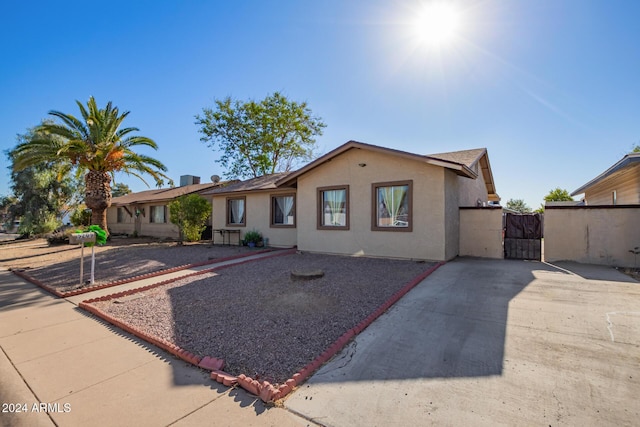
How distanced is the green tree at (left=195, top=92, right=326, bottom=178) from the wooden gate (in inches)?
823

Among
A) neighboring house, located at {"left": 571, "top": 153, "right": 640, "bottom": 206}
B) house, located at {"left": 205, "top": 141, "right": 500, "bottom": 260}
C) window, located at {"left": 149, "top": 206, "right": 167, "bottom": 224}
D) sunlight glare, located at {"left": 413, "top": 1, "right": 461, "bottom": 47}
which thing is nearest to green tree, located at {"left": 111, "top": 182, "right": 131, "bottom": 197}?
window, located at {"left": 149, "top": 206, "right": 167, "bottom": 224}

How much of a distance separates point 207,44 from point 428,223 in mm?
11491

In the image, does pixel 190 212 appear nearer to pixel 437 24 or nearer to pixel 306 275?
pixel 306 275

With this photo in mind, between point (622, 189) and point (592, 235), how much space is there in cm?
470

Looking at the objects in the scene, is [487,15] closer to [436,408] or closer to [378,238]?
[378,238]

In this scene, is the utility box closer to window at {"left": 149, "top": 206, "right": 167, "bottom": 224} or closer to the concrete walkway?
window at {"left": 149, "top": 206, "right": 167, "bottom": 224}

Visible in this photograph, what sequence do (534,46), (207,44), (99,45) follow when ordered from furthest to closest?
1. (207,44)
2. (99,45)
3. (534,46)

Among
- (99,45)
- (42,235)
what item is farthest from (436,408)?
(42,235)

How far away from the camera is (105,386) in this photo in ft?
10.2

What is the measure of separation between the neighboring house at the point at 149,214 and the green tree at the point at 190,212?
3465mm

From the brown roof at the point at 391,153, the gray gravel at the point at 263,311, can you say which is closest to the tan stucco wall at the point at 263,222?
the brown roof at the point at 391,153

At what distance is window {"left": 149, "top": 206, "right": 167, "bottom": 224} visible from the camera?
69.1ft

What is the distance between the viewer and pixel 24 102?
13.5m

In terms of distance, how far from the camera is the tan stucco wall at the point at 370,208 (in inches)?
346
